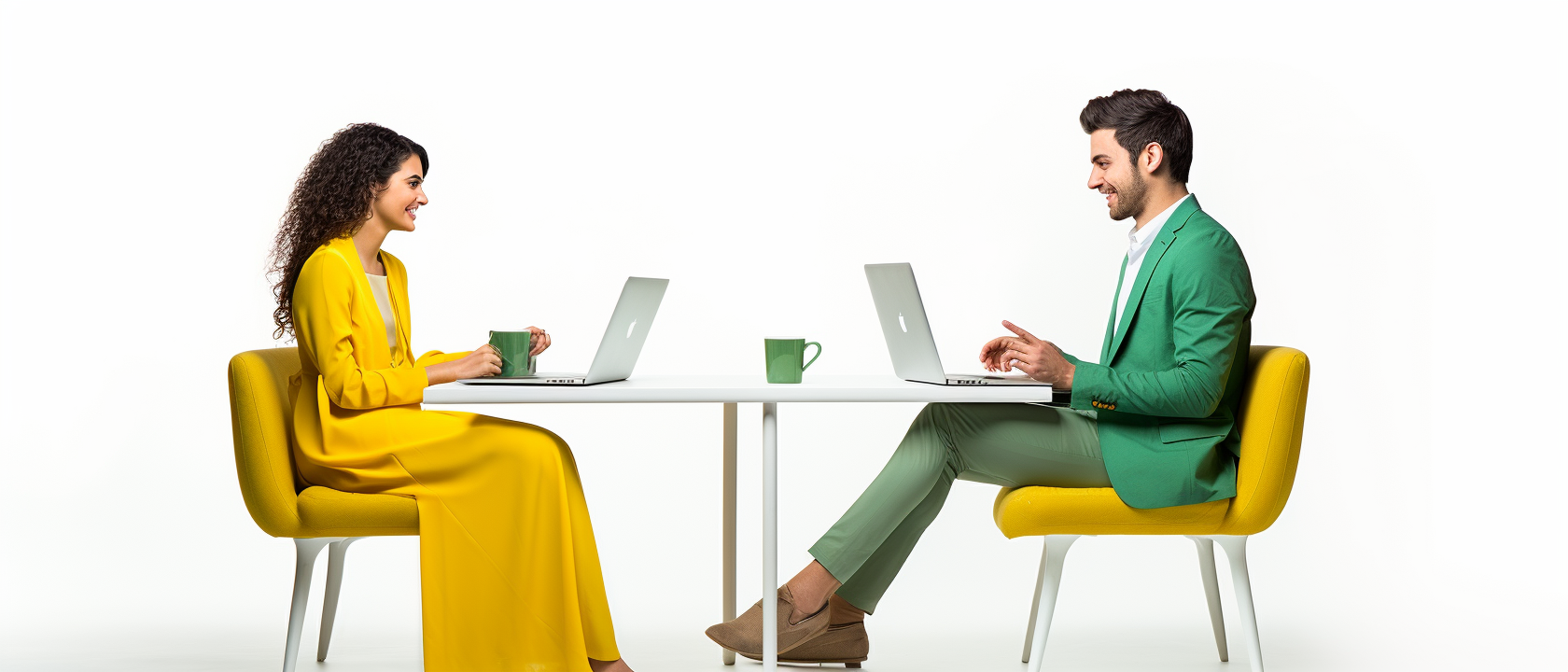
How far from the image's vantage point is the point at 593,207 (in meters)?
4.93

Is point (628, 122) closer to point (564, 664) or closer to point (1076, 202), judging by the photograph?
point (1076, 202)

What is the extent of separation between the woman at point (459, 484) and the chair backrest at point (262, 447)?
0.26 ft

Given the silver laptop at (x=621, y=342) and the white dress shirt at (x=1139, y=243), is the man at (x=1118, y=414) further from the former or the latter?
the silver laptop at (x=621, y=342)

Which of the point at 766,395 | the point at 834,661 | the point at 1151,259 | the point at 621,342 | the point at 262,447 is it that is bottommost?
the point at 834,661

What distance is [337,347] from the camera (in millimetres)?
2951

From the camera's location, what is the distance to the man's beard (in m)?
3.19

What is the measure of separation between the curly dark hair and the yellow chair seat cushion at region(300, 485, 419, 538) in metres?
0.52

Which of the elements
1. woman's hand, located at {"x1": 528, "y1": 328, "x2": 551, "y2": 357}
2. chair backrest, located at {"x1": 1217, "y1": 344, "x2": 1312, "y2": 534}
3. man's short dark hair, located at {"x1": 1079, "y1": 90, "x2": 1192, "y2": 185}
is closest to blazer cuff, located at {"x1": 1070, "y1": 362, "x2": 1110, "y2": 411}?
chair backrest, located at {"x1": 1217, "y1": 344, "x2": 1312, "y2": 534}

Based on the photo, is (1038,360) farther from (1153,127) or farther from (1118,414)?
(1153,127)

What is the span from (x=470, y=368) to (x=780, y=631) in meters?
0.93

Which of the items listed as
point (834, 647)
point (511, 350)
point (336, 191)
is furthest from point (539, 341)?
point (834, 647)

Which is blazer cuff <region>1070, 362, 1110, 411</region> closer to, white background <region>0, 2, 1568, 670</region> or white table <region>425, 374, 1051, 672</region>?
white table <region>425, 374, 1051, 672</region>

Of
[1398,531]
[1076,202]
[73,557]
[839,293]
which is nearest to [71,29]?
[73,557]

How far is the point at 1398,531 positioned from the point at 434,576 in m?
3.31
